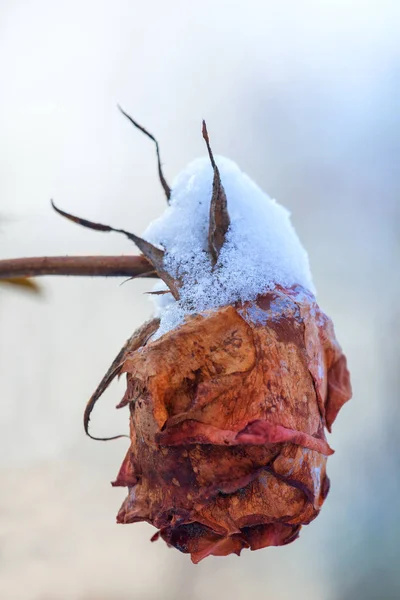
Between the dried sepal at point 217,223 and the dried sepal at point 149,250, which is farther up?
the dried sepal at point 217,223

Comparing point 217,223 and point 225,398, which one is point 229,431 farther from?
point 217,223

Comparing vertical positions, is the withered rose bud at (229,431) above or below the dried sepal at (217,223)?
below

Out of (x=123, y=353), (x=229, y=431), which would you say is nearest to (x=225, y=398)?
(x=229, y=431)

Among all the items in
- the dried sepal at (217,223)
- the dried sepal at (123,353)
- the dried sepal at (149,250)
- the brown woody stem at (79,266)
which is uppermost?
the dried sepal at (217,223)

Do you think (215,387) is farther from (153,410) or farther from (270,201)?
(270,201)
